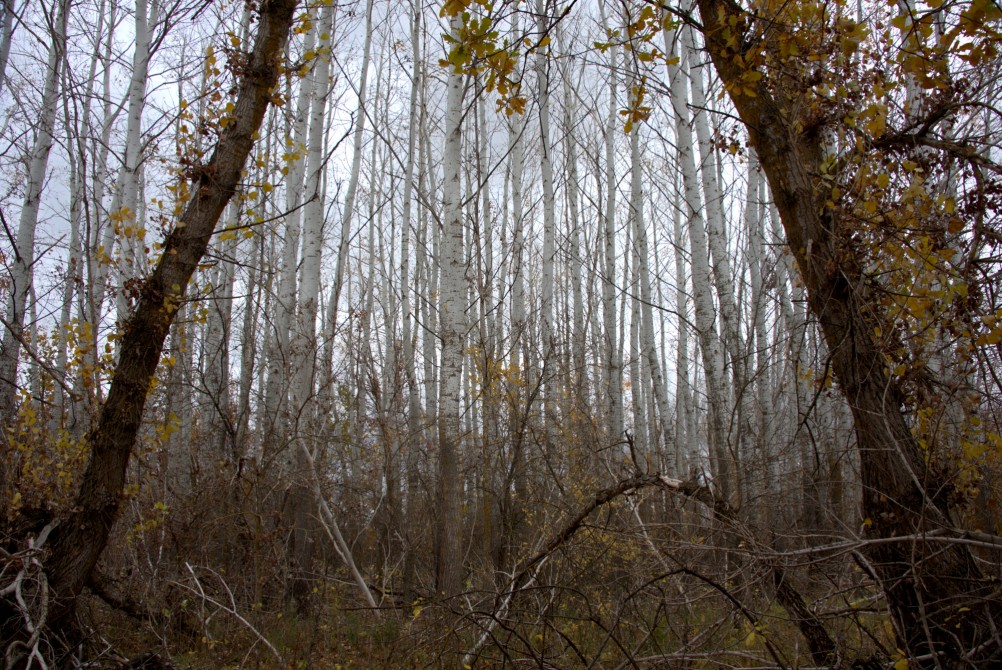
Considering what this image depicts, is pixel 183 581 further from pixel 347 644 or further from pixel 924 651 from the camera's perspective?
pixel 924 651

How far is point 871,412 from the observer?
2.43 meters

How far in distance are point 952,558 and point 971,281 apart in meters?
1.13

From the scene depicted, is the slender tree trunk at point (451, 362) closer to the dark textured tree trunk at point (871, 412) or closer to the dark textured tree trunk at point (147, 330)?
the dark textured tree trunk at point (147, 330)

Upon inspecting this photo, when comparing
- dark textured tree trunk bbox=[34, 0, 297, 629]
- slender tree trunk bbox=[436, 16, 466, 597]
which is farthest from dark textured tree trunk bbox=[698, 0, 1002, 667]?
dark textured tree trunk bbox=[34, 0, 297, 629]

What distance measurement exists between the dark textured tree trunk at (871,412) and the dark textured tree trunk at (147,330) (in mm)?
2527

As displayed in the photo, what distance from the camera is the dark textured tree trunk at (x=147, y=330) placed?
3.28 meters

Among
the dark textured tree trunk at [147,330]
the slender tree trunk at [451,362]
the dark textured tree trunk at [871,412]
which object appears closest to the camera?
the dark textured tree trunk at [871,412]

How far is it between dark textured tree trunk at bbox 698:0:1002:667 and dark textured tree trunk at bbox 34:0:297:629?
8.29 ft

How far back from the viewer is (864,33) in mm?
2486

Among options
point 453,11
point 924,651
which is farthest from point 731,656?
point 453,11

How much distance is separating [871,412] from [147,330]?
11.7 feet

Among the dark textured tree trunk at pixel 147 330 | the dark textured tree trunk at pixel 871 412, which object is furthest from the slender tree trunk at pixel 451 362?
the dark textured tree trunk at pixel 871 412

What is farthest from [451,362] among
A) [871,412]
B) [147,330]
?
[871,412]

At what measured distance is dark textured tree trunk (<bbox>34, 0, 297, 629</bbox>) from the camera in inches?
129
